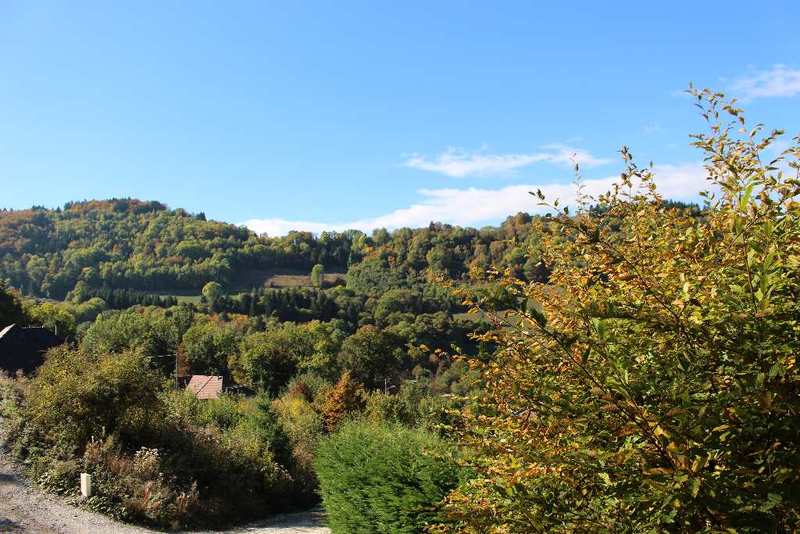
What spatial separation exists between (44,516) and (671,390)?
16.6 metres

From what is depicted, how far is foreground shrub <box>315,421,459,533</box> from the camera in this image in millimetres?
8539

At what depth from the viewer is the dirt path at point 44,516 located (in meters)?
14.1

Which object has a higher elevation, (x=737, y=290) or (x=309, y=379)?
(x=737, y=290)

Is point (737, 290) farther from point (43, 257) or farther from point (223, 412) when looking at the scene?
point (43, 257)

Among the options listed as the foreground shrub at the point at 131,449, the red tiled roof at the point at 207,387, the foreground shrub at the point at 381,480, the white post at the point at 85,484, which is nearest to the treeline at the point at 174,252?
the red tiled roof at the point at 207,387

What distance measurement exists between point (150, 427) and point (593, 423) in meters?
19.1

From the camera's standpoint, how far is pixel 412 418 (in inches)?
1099

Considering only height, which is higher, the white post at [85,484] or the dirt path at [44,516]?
the white post at [85,484]

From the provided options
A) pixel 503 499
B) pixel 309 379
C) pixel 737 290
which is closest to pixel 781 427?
pixel 737 290

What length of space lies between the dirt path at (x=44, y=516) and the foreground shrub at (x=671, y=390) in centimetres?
1431

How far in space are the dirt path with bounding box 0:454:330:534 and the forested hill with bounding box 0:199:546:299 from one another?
72.1 m

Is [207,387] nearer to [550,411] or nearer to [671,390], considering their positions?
[550,411]

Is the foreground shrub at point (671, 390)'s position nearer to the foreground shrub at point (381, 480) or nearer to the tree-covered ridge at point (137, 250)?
the foreground shrub at point (381, 480)

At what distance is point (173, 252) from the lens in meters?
125
